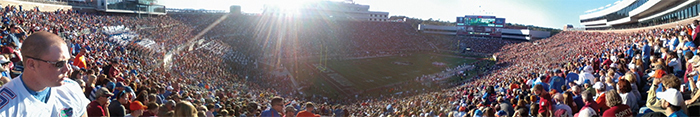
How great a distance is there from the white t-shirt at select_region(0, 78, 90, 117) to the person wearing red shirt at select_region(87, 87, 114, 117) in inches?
45.4

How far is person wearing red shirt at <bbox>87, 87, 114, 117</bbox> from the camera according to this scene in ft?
Result: 12.5

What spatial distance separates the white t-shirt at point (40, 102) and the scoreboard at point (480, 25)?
211ft

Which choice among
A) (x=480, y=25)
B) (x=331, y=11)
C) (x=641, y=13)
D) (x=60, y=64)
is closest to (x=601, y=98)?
(x=60, y=64)

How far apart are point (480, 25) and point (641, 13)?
2425 centimetres

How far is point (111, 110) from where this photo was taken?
4.36 metres

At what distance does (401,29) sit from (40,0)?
4894 centimetres

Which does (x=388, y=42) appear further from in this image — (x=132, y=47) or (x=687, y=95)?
(x=687, y=95)

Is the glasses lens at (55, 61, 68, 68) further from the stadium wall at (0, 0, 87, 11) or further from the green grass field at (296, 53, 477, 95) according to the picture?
the stadium wall at (0, 0, 87, 11)

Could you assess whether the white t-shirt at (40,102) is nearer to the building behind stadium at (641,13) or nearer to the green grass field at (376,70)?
the green grass field at (376,70)

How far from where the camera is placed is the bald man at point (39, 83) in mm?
2338

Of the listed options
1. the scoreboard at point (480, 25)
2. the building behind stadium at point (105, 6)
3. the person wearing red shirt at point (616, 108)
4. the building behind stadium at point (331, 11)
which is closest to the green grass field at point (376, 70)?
the scoreboard at point (480, 25)

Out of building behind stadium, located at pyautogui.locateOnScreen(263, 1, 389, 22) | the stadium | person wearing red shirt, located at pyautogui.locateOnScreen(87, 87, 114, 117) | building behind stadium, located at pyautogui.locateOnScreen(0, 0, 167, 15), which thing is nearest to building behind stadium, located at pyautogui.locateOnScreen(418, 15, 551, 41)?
the stadium

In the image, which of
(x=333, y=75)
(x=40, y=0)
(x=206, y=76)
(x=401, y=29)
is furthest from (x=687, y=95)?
(x=401, y=29)

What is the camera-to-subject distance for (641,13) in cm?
4038
